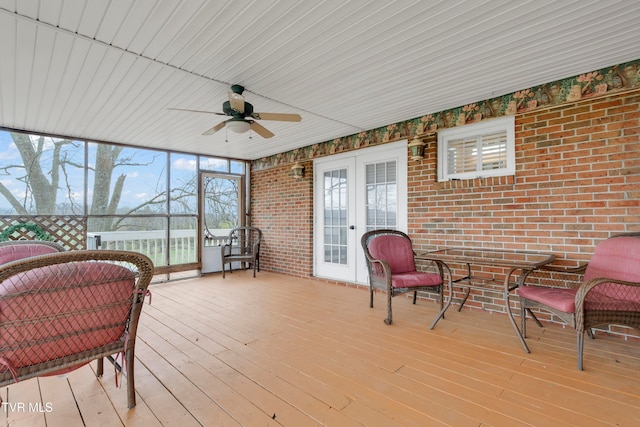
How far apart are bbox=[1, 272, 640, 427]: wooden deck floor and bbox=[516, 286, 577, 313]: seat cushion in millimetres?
398

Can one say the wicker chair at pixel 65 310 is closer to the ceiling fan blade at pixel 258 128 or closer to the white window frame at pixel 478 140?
the ceiling fan blade at pixel 258 128

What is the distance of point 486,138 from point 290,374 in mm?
3258

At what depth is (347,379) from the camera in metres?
2.01

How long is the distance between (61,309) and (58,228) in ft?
13.9

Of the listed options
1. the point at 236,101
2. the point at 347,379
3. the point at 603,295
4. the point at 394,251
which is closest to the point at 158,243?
the point at 236,101

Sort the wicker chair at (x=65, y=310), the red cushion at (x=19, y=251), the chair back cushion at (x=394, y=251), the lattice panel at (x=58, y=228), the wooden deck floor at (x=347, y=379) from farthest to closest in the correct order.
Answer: the lattice panel at (x=58, y=228) → the chair back cushion at (x=394, y=251) → the red cushion at (x=19, y=251) → the wooden deck floor at (x=347, y=379) → the wicker chair at (x=65, y=310)

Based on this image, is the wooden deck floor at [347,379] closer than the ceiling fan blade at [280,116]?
Yes

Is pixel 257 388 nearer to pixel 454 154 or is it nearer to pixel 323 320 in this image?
pixel 323 320

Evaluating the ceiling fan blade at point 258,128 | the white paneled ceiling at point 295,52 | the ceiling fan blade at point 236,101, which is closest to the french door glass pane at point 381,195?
the white paneled ceiling at point 295,52

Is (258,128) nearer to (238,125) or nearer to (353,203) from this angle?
(238,125)

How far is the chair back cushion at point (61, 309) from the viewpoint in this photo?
4.18 feet

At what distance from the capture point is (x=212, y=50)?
92.5 inches

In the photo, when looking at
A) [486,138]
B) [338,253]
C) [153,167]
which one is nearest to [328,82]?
[486,138]

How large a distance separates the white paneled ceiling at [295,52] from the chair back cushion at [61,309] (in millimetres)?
1618
